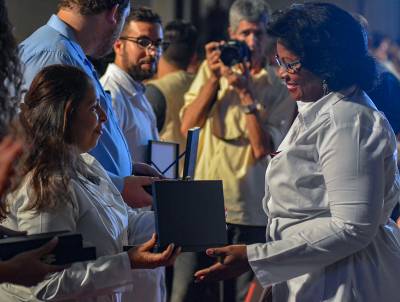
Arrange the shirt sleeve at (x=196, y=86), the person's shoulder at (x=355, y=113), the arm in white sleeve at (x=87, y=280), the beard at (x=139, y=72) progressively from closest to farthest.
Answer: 1. the arm in white sleeve at (x=87, y=280)
2. the person's shoulder at (x=355, y=113)
3. the beard at (x=139, y=72)
4. the shirt sleeve at (x=196, y=86)

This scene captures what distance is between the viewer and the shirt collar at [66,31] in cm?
377

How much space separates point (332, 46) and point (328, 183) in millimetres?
415

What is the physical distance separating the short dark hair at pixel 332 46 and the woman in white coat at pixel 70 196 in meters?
0.64

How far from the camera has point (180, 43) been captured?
6.24m

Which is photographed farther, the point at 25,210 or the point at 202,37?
the point at 202,37

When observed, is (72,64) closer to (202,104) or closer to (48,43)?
(48,43)

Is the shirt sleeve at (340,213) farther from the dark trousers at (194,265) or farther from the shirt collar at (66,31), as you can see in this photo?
the dark trousers at (194,265)

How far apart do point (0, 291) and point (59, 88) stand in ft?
1.98

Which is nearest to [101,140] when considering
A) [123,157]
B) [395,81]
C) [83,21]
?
[123,157]

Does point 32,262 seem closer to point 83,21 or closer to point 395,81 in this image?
point 83,21

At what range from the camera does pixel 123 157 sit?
3709 mm

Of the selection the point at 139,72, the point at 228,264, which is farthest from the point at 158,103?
the point at 228,264

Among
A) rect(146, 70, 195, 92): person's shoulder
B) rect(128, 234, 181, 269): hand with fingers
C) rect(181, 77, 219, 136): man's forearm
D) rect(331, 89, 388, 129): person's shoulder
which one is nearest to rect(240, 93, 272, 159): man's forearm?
rect(181, 77, 219, 136): man's forearm

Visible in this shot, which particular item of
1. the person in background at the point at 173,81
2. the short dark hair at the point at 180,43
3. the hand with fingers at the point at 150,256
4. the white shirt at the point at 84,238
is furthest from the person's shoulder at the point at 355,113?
the short dark hair at the point at 180,43
